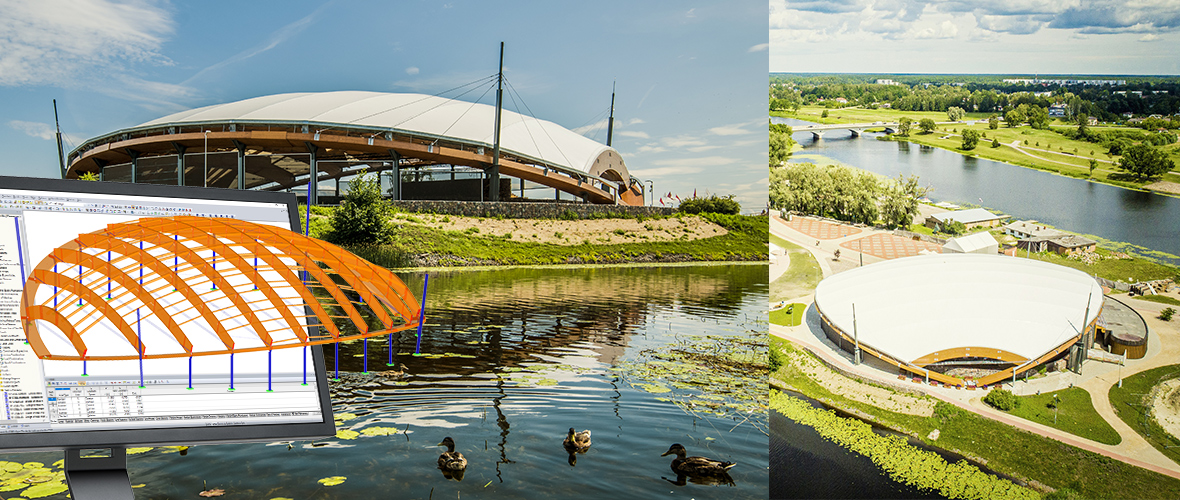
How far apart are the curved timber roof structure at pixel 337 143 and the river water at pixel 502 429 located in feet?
32.3

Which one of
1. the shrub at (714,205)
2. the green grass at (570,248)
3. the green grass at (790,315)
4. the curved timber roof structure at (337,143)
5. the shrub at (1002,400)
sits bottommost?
the green grass at (570,248)

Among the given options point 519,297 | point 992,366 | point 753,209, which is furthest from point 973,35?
point 753,209

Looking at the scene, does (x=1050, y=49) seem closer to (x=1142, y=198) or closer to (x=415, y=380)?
(x=1142, y=198)

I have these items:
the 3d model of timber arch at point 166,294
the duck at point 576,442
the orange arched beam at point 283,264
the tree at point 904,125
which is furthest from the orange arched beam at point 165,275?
the tree at point 904,125

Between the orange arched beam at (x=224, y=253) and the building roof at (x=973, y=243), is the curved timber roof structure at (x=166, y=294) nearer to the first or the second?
the orange arched beam at (x=224, y=253)

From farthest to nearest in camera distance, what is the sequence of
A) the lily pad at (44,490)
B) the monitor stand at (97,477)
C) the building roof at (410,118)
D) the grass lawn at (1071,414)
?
1. the building roof at (410,118)
2. the grass lawn at (1071,414)
3. the lily pad at (44,490)
4. the monitor stand at (97,477)

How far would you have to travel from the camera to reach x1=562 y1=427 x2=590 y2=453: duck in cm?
336

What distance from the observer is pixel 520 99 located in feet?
49.4

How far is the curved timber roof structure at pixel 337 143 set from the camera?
1580 cm

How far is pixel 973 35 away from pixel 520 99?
12089 mm

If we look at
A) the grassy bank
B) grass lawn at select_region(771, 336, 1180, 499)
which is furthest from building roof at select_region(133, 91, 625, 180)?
grass lawn at select_region(771, 336, 1180, 499)

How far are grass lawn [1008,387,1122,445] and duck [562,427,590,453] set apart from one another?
203 centimetres

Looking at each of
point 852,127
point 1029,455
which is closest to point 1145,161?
point 852,127

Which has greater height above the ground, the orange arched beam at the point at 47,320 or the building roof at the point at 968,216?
the building roof at the point at 968,216
